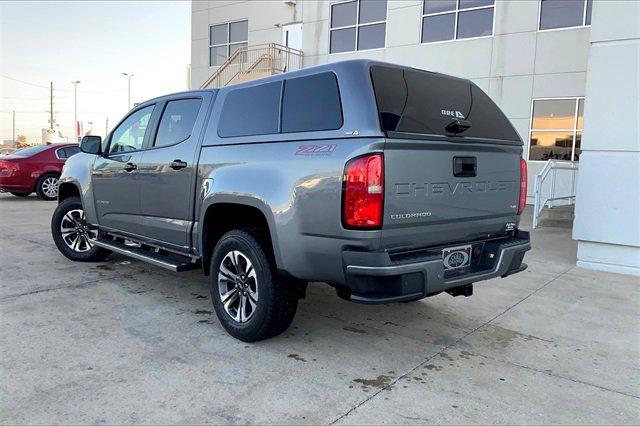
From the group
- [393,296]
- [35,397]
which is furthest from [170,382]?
[393,296]

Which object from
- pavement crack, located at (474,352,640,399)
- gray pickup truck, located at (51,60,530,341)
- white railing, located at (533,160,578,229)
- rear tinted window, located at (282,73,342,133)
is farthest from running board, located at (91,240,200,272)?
white railing, located at (533,160,578,229)

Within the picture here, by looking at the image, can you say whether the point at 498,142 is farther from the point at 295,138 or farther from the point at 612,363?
the point at 612,363

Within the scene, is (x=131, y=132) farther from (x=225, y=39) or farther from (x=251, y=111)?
(x=225, y=39)

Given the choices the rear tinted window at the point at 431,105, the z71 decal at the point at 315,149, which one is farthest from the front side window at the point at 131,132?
the rear tinted window at the point at 431,105

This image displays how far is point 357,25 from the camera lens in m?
16.9

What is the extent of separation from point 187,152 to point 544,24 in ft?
41.1

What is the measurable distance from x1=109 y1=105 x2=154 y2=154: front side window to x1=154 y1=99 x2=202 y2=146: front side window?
1.07 ft

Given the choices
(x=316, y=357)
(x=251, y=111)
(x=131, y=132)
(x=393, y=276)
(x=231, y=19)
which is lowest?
(x=316, y=357)

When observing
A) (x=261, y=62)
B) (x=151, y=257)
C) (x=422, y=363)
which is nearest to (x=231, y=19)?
(x=261, y=62)

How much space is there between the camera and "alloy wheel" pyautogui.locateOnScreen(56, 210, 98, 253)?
643 centimetres

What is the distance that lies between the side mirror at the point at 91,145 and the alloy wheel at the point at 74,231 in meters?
1.03

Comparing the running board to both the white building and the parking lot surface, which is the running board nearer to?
the parking lot surface

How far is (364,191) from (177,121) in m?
2.55

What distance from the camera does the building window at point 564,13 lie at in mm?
13062
